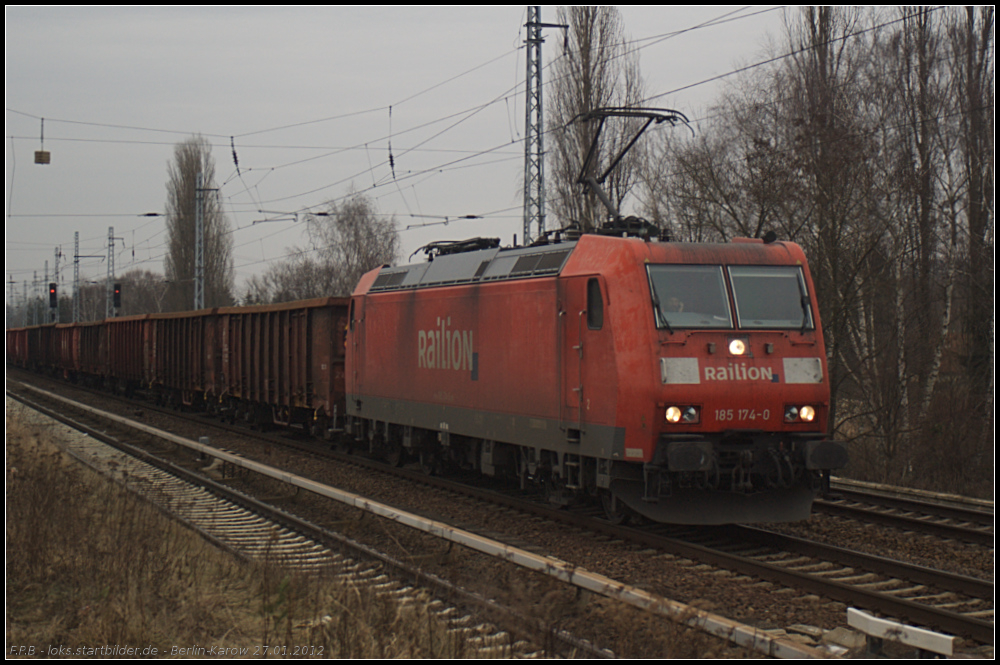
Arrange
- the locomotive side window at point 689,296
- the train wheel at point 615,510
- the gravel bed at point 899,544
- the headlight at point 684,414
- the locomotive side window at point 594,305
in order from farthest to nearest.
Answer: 1. the train wheel at point 615,510
2. the locomotive side window at point 594,305
3. the locomotive side window at point 689,296
4. the headlight at point 684,414
5. the gravel bed at point 899,544

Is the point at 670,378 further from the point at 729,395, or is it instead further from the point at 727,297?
the point at 727,297

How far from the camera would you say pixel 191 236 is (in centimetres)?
6156

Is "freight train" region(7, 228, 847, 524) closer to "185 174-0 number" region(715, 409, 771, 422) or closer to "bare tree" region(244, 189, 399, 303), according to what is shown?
"185 174-0 number" region(715, 409, 771, 422)

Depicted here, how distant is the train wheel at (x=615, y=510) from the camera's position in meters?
10.3

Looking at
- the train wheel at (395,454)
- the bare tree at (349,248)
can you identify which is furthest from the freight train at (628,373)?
the bare tree at (349,248)

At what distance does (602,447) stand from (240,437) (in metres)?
14.4

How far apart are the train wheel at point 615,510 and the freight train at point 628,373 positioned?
3 centimetres

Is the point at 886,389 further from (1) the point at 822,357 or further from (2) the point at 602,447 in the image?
(2) the point at 602,447

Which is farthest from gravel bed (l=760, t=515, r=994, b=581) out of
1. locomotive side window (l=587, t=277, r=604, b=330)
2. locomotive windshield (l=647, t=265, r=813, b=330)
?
locomotive side window (l=587, t=277, r=604, b=330)

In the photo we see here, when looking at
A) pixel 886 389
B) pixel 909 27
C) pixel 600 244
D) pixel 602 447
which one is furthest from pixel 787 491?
pixel 909 27

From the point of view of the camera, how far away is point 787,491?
965 cm

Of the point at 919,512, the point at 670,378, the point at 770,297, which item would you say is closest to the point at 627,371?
the point at 670,378

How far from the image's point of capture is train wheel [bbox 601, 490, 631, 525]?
10.3 meters

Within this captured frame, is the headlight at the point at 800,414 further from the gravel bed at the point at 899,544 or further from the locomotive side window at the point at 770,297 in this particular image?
the gravel bed at the point at 899,544
